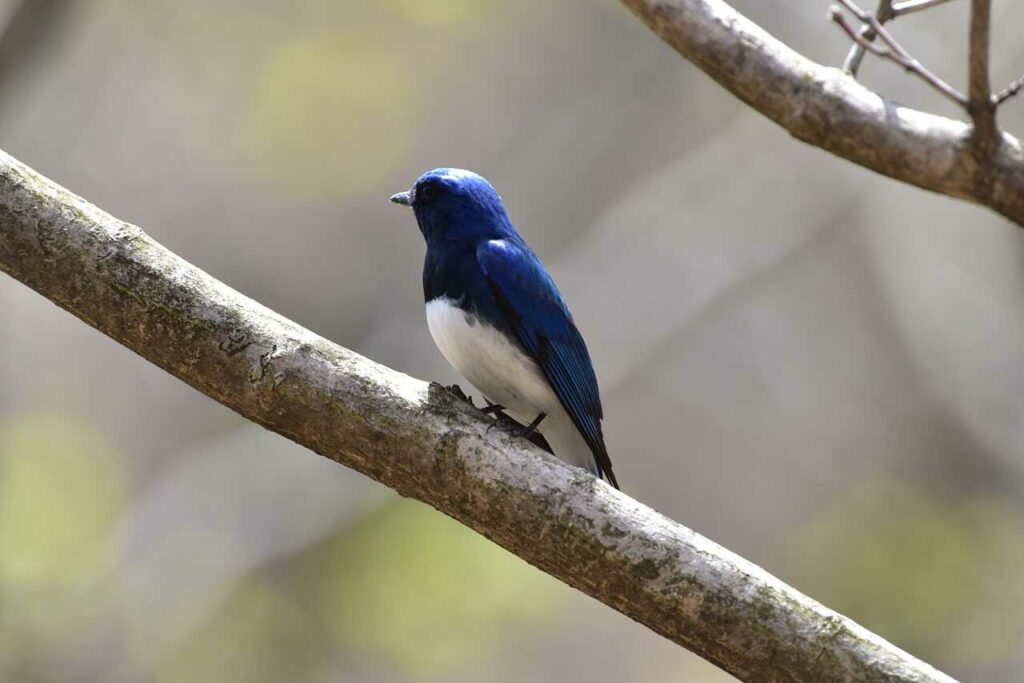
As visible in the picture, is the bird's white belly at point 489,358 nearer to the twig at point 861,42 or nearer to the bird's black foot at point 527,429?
the bird's black foot at point 527,429

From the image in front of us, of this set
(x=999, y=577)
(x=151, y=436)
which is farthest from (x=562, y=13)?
(x=999, y=577)

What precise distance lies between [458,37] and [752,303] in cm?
281

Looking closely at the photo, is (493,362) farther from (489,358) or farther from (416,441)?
(416,441)

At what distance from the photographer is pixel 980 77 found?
1.89 meters

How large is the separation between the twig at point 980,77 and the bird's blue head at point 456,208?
1.72 metres

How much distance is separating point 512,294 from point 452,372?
152 inches

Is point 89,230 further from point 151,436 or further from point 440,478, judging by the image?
point 151,436

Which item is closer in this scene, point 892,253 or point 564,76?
point 892,253

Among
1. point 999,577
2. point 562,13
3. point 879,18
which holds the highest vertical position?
point 879,18

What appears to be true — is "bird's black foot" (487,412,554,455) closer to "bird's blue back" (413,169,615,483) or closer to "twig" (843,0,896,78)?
"bird's blue back" (413,169,615,483)

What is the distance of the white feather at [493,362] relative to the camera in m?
3.24

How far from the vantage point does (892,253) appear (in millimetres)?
7750

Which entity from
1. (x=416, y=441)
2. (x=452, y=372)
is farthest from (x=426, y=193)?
(x=452, y=372)

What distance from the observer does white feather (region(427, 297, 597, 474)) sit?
3.24 m
